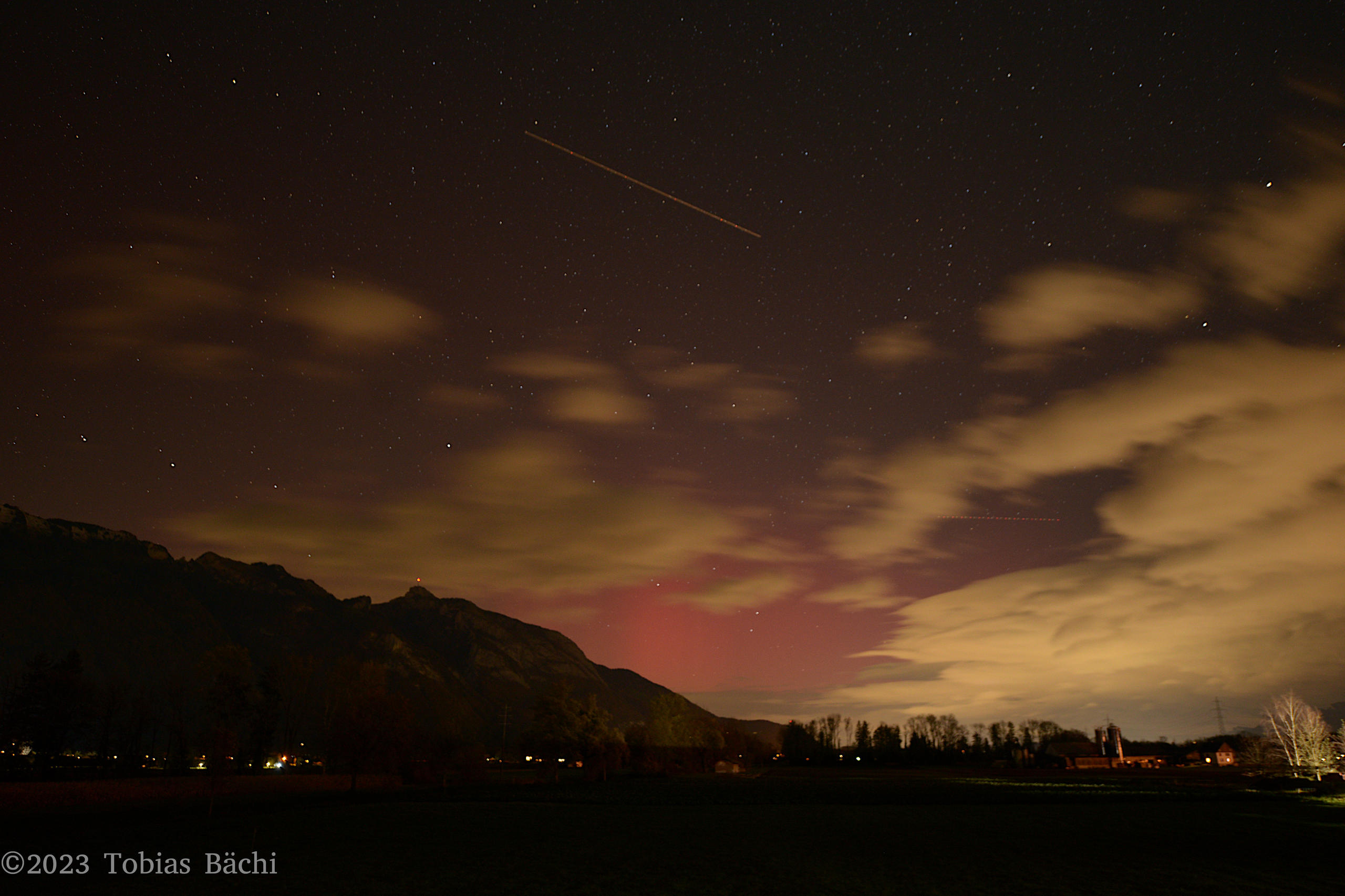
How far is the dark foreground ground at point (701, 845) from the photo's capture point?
22.4 m

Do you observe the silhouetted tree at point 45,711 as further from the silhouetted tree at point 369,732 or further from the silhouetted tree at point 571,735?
the silhouetted tree at point 571,735

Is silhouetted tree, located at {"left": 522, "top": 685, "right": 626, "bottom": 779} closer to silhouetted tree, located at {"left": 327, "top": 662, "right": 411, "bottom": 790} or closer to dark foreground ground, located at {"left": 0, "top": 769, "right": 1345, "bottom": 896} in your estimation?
silhouetted tree, located at {"left": 327, "top": 662, "right": 411, "bottom": 790}

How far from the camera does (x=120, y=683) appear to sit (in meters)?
119

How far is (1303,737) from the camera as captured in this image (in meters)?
103

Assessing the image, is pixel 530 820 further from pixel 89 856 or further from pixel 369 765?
pixel 369 765

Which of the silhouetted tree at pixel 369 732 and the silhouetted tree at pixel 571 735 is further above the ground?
the silhouetted tree at pixel 369 732

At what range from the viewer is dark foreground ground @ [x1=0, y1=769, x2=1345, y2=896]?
2239cm

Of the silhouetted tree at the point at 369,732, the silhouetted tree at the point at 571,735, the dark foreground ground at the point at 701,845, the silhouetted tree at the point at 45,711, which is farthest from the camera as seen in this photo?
the silhouetted tree at the point at 571,735

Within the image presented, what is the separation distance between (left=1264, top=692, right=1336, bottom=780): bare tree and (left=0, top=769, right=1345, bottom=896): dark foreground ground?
46.6m

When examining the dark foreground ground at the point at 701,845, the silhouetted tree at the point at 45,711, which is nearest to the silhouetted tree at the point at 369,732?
the dark foreground ground at the point at 701,845

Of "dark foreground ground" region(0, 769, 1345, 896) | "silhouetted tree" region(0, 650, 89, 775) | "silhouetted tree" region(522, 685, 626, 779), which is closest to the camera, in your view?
"dark foreground ground" region(0, 769, 1345, 896)

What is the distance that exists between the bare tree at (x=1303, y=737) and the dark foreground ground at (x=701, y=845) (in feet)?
153

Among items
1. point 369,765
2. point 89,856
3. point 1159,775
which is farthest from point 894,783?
point 89,856

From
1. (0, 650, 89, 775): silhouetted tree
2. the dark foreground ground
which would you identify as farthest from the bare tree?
(0, 650, 89, 775): silhouetted tree
